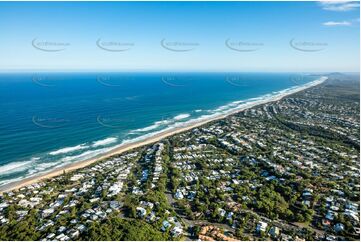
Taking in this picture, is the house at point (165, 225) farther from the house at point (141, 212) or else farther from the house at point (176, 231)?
the house at point (141, 212)

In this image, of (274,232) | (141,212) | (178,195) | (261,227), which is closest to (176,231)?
(141,212)

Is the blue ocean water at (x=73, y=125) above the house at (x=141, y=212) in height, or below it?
above

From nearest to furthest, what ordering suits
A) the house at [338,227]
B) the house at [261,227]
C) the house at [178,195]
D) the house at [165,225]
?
the house at [165,225] < the house at [261,227] < the house at [338,227] < the house at [178,195]

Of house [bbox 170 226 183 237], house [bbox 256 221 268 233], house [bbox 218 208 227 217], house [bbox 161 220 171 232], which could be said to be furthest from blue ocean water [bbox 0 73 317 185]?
house [bbox 256 221 268 233]

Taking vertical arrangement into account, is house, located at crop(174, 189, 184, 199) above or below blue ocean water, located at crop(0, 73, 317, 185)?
below

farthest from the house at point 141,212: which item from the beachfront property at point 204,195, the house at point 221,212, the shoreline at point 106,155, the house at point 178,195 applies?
the shoreline at point 106,155

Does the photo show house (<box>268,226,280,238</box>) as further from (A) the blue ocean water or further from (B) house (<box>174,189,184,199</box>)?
(A) the blue ocean water

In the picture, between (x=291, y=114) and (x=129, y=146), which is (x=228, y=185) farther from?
(x=291, y=114)

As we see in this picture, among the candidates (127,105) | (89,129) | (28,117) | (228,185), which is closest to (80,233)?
(228,185)
